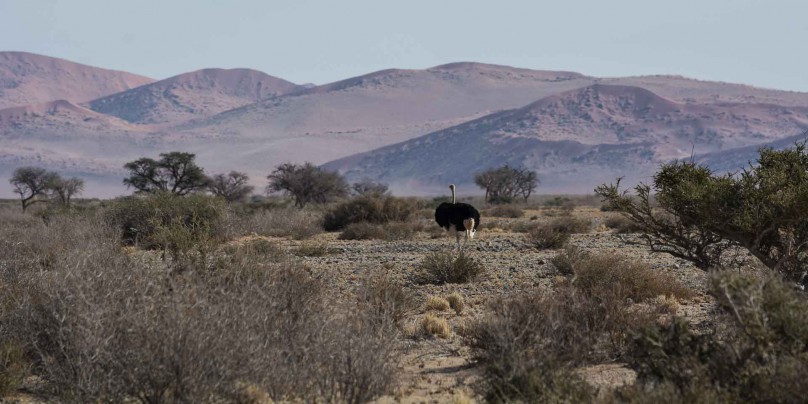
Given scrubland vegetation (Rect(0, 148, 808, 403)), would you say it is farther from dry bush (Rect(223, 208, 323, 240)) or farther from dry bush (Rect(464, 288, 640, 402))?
dry bush (Rect(223, 208, 323, 240))

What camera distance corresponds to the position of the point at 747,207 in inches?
437

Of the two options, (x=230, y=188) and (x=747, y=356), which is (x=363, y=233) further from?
(x=230, y=188)

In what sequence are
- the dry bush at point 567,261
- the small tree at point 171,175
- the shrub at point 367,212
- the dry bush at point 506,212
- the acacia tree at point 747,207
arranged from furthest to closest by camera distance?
the small tree at point 171,175
the dry bush at point 506,212
the shrub at point 367,212
the dry bush at point 567,261
the acacia tree at point 747,207

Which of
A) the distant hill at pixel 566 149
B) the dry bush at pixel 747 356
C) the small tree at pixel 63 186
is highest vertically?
the dry bush at pixel 747 356

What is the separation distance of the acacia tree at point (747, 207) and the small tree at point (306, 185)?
154 feet

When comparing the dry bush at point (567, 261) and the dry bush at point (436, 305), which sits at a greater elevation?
the dry bush at point (436, 305)

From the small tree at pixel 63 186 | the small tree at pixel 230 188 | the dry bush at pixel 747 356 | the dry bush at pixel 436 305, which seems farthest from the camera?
the small tree at pixel 63 186

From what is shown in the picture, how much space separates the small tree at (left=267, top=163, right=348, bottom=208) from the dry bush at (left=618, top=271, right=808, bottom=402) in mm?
51364

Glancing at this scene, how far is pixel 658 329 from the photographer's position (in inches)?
301

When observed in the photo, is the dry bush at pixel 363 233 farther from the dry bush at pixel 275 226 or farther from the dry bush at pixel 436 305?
the dry bush at pixel 436 305

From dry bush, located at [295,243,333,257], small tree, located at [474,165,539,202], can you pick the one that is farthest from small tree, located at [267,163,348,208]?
dry bush, located at [295,243,333,257]

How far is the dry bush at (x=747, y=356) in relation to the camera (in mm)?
6633

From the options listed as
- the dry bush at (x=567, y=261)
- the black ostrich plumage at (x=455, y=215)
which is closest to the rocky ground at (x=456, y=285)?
the dry bush at (x=567, y=261)

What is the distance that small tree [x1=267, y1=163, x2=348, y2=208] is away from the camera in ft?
197
